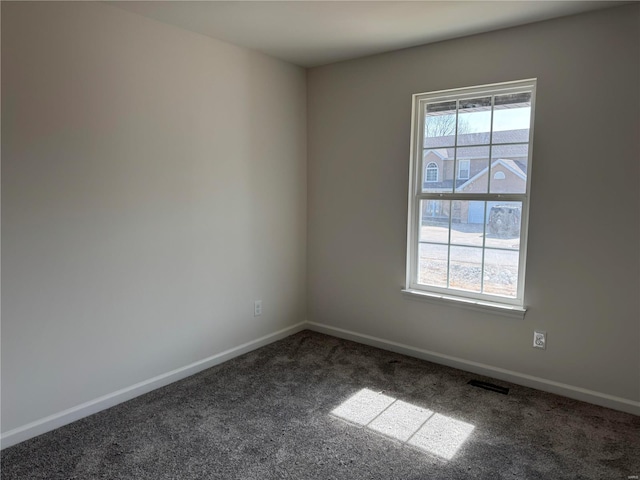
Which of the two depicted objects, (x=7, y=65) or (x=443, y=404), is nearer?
(x=7, y=65)

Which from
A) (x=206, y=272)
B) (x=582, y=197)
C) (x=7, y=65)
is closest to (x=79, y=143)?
(x=7, y=65)

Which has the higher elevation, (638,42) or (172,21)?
(172,21)

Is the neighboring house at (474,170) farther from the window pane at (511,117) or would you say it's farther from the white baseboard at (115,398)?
the white baseboard at (115,398)

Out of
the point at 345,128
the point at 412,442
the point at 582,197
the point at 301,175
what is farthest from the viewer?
the point at 301,175

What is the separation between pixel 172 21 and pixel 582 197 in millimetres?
2787

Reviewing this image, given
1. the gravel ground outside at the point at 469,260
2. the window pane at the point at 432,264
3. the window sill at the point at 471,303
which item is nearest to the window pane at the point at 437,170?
the gravel ground outside at the point at 469,260

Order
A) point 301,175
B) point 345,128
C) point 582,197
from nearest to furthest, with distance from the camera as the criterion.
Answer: point 582,197 → point 345,128 → point 301,175

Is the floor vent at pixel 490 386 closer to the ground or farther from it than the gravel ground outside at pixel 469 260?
closer to the ground

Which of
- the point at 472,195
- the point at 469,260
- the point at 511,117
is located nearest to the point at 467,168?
the point at 472,195

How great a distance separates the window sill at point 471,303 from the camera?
2.91 metres

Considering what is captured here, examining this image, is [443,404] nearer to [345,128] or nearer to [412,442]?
[412,442]

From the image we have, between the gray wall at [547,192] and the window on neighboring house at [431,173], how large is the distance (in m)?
0.17

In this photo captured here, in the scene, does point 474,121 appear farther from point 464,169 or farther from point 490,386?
point 490,386

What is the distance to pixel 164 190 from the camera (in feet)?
9.30
